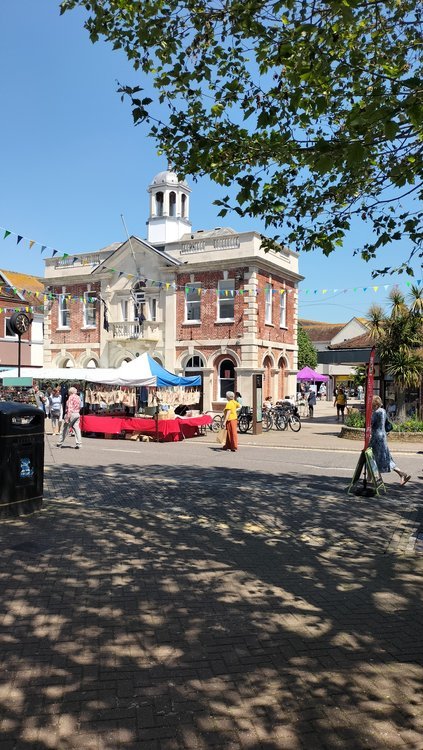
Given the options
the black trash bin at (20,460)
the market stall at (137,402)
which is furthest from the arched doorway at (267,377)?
the black trash bin at (20,460)

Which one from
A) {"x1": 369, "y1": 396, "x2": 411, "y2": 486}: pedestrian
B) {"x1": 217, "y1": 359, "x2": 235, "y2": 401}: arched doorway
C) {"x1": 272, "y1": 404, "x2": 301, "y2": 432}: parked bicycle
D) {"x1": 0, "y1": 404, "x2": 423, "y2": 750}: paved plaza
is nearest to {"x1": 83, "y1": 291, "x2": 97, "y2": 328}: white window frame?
{"x1": 217, "y1": 359, "x2": 235, "y2": 401}: arched doorway

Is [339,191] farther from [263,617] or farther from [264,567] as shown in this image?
[263,617]

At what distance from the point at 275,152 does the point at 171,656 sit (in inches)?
227

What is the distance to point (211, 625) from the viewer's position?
4570 mm

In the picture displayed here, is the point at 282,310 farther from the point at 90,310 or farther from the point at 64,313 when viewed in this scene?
the point at 64,313

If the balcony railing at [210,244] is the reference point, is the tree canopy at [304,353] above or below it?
below

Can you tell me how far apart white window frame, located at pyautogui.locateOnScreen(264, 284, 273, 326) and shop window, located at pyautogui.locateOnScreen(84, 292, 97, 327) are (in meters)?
9.65

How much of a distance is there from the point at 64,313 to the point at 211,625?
31.7 meters

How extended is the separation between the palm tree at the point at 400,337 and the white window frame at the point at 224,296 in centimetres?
807

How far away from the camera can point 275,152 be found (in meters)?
7.25

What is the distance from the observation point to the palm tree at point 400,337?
21.9m

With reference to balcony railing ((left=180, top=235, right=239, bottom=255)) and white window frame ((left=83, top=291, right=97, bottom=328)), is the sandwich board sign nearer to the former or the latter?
balcony railing ((left=180, top=235, right=239, bottom=255))

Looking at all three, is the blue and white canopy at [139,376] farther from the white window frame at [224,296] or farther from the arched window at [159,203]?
the arched window at [159,203]

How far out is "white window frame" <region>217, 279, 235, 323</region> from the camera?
28820 millimetres
